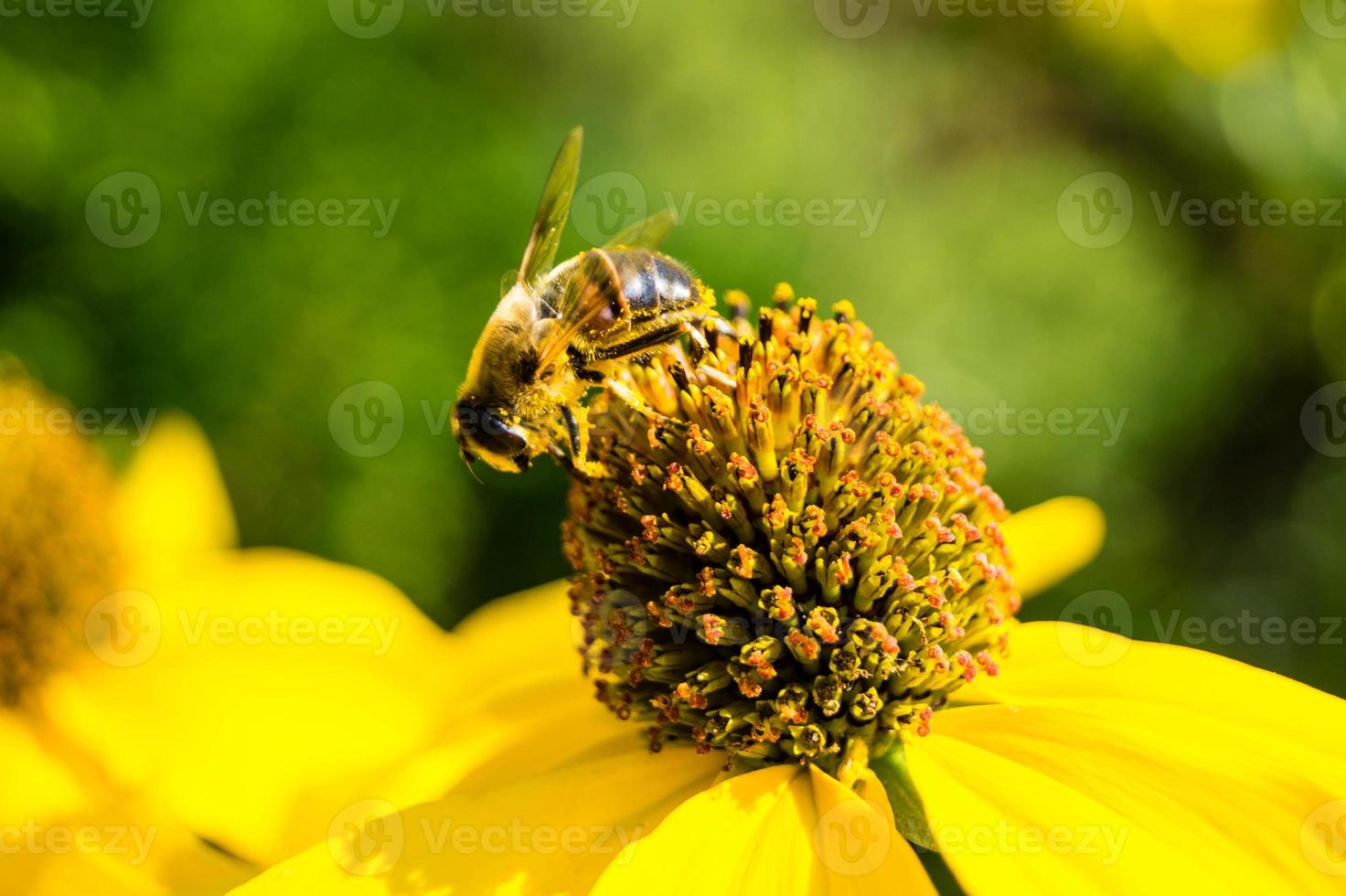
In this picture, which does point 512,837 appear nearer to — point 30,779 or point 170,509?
point 30,779

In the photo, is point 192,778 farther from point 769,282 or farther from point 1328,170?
point 1328,170

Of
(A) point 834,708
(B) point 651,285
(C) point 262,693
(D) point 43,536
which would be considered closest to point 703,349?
(B) point 651,285

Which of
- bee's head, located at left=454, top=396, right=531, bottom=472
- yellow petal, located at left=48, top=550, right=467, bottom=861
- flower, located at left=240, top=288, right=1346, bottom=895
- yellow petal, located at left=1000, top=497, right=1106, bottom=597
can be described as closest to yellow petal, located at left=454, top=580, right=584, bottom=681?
yellow petal, located at left=48, top=550, right=467, bottom=861

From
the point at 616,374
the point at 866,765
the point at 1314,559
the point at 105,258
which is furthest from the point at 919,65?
the point at 866,765

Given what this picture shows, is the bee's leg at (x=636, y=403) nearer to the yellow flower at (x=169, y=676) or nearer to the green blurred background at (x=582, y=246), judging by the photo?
the yellow flower at (x=169, y=676)

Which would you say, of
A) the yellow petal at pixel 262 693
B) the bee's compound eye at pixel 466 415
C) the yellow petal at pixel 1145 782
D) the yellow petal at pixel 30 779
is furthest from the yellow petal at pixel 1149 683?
the yellow petal at pixel 30 779
